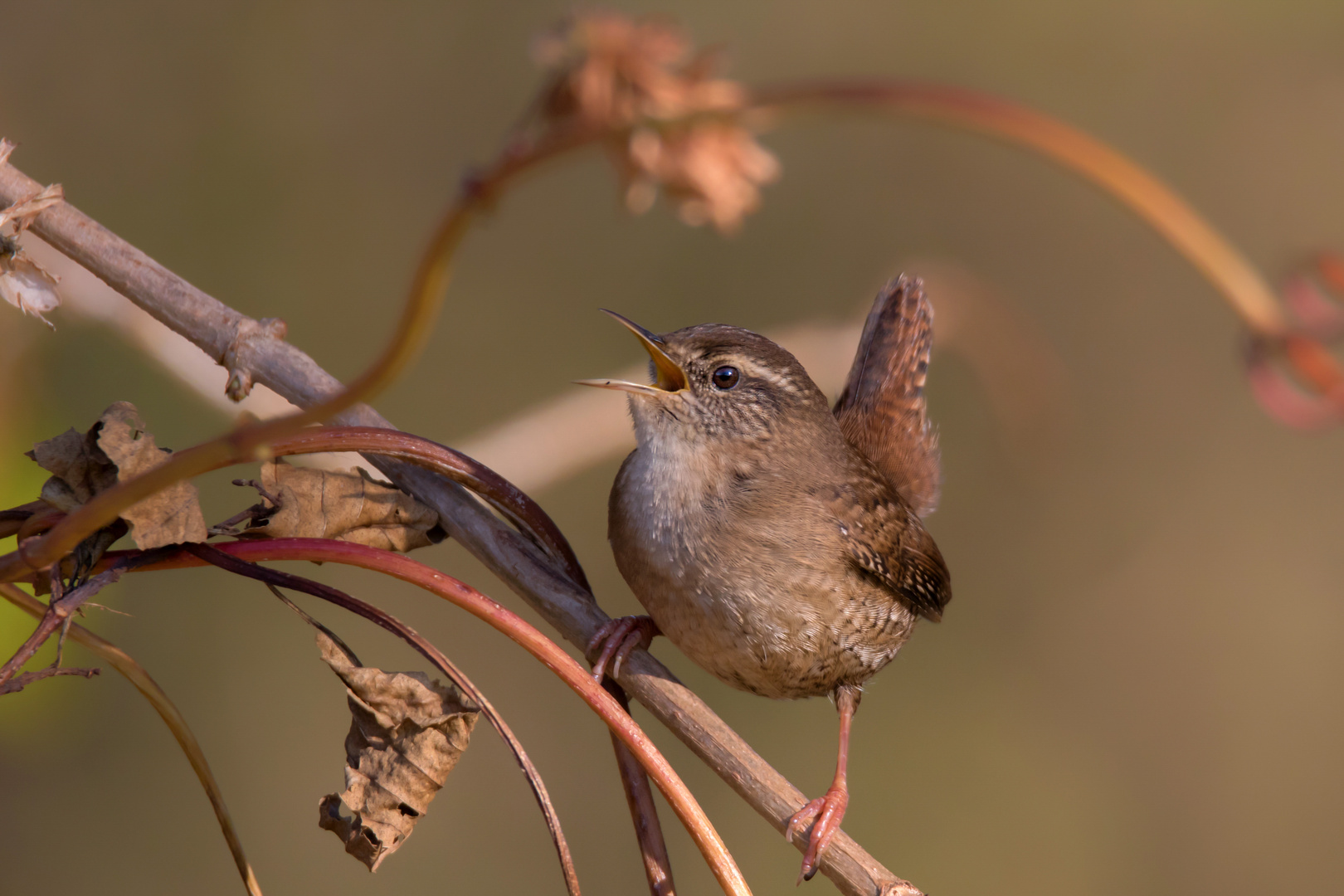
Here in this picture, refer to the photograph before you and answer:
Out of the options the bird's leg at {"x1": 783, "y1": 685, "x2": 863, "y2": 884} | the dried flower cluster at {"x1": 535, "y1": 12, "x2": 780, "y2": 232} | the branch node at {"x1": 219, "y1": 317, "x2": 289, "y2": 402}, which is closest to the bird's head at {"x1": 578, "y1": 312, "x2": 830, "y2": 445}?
the bird's leg at {"x1": 783, "y1": 685, "x2": 863, "y2": 884}

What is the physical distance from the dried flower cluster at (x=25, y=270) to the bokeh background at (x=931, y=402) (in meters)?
3.18

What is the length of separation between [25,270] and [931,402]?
4.05 m

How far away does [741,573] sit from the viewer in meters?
2.16

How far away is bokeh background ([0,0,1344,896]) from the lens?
14.5ft

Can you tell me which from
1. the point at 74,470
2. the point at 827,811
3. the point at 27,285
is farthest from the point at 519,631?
the point at 827,811

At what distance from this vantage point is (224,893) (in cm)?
422

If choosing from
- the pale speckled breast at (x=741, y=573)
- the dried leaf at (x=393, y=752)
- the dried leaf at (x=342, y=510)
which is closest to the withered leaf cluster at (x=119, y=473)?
the dried leaf at (x=342, y=510)

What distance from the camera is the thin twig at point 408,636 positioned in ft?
3.82

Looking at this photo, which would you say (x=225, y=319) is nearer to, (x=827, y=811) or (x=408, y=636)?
(x=408, y=636)

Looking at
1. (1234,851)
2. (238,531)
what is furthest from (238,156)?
(1234,851)

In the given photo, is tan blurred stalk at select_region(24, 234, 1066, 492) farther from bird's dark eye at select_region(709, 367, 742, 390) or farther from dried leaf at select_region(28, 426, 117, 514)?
dried leaf at select_region(28, 426, 117, 514)

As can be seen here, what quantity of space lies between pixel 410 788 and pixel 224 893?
11.6ft

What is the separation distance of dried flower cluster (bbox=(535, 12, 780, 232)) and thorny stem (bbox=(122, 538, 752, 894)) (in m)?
0.59

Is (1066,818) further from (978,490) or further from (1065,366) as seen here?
(1065,366)
